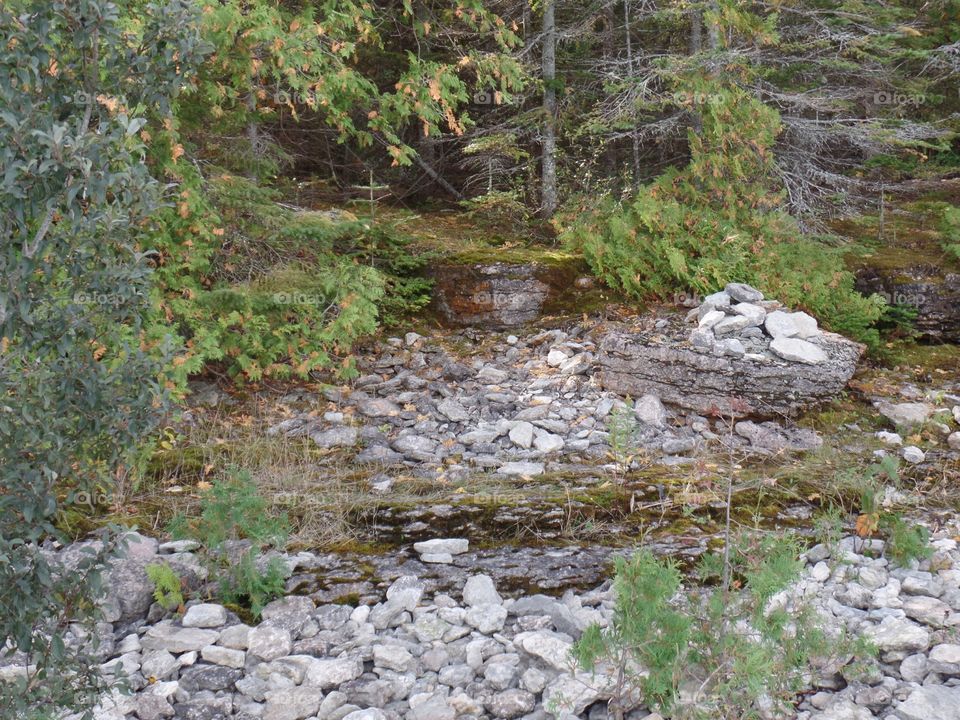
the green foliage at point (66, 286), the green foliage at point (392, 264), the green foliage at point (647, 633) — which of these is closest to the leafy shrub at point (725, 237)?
the green foliage at point (392, 264)

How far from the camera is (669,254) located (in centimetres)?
869

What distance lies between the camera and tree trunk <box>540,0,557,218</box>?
35.9 feet

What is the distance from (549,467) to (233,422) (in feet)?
9.38

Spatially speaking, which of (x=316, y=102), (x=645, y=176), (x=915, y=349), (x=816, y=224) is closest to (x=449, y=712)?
(x=316, y=102)

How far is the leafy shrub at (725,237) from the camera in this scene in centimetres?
866

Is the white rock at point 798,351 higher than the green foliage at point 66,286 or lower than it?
lower

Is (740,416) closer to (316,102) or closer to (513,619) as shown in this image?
(513,619)

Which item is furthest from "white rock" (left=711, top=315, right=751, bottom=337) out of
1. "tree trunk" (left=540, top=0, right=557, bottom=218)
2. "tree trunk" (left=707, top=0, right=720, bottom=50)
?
"tree trunk" (left=540, top=0, right=557, bottom=218)

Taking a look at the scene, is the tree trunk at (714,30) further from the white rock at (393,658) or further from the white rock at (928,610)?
the white rock at (393,658)

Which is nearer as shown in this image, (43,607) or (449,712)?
(43,607)

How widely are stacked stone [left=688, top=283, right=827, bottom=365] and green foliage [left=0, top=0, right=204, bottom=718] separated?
567 centimetres

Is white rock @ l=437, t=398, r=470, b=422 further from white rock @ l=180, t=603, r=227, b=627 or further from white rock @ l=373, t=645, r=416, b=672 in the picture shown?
white rock @ l=373, t=645, r=416, b=672

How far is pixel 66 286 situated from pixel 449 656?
7.96 ft

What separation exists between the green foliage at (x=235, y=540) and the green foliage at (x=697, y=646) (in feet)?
5.94
